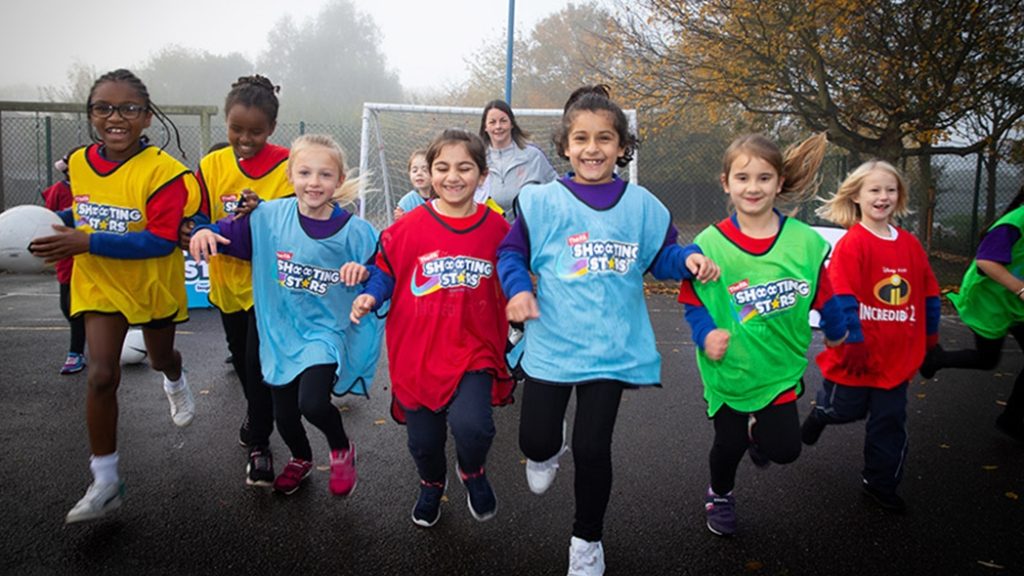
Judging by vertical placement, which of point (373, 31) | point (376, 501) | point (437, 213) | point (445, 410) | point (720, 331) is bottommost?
point (376, 501)

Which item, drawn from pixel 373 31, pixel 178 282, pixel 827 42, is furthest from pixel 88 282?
pixel 373 31

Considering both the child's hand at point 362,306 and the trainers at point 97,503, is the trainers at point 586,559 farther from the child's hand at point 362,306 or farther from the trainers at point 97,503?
the trainers at point 97,503

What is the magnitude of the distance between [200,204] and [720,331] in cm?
270

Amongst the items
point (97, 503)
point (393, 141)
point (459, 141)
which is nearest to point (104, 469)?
point (97, 503)

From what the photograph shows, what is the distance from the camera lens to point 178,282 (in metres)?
3.63

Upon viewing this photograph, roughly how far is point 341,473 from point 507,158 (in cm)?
326

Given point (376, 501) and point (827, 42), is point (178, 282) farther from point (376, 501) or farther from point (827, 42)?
point (827, 42)

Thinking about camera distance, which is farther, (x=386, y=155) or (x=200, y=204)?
(x=386, y=155)

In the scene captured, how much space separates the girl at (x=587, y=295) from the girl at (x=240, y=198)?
1.54m

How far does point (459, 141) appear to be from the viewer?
3160 mm

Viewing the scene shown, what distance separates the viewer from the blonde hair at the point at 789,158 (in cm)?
311

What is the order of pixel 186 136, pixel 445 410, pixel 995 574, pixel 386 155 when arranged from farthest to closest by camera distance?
1. pixel 186 136
2. pixel 386 155
3. pixel 445 410
4. pixel 995 574

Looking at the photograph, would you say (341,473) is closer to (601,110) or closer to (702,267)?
(702,267)

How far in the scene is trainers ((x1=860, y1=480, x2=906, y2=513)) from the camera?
3434mm
